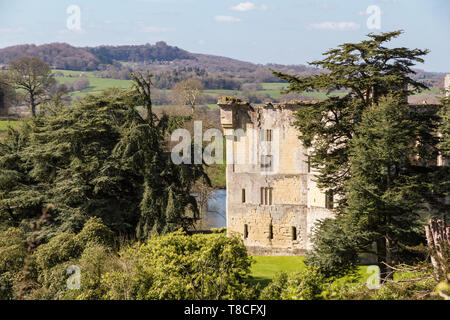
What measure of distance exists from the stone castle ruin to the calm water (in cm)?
1277

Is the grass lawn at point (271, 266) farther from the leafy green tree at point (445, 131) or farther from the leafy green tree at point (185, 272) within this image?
the leafy green tree at point (445, 131)

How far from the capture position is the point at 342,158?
19.2 meters

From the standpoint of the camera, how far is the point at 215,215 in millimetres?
44719

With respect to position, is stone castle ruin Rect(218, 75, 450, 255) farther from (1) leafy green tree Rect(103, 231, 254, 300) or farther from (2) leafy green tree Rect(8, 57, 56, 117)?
(2) leafy green tree Rect(8, 57, 56, 117)

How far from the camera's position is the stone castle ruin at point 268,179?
25141mm

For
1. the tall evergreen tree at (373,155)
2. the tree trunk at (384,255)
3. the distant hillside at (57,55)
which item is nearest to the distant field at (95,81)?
the distant hillside at (57,55)

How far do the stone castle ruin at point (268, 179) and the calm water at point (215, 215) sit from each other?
12770 millimetres

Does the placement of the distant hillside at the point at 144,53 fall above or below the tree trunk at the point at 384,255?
above

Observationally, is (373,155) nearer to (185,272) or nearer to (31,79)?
(185,272)

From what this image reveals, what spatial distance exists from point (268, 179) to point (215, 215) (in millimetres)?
19518
